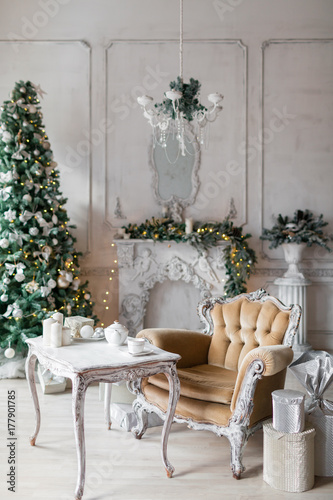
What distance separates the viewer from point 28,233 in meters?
5.11

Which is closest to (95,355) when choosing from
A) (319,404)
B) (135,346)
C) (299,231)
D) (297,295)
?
(135,346)

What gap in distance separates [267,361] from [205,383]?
1.73 ft

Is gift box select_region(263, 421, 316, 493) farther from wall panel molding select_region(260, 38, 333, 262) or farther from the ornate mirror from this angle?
the ornate mirror

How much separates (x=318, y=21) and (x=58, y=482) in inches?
237

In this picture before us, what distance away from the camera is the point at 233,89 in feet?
20.5

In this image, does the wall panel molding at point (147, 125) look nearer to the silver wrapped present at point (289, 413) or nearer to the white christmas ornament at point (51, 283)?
the white christmas ornament at point (51, 283)

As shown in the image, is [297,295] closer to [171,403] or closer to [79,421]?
[171,403]

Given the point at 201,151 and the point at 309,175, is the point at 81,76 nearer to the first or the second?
the point at 201,151

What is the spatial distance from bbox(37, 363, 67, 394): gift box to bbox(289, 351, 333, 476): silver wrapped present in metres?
2.33

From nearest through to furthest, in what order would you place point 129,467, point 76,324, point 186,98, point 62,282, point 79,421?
point 79,421
point 129,467
point 186,98
point 76,324
point 62,282

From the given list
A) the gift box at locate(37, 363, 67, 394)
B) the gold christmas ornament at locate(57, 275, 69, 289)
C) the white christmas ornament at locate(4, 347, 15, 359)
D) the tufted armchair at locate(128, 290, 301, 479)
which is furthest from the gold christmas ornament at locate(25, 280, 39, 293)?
the tufted armchair at locate(128, 290, 301, 479)

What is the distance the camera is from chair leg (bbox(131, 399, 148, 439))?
3455 millimetres

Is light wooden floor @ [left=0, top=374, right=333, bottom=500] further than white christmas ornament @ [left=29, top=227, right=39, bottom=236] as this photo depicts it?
No

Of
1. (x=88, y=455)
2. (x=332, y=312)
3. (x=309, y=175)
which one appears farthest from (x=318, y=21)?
(x=88, y=455)
